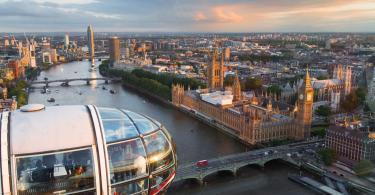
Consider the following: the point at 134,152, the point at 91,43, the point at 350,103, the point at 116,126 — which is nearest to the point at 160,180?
the point at 134,152

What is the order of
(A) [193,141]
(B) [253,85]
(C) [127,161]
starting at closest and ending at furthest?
1. (C) [127,161]
2. (A) [193,141]
3. (B) [253,85]

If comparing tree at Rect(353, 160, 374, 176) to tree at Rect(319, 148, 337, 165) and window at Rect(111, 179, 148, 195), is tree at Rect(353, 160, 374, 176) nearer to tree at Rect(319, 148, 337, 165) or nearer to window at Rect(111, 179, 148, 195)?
tree at Rect(319, 148, 337, 165)

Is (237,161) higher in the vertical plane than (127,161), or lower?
lower

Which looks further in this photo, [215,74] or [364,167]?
[215,74]

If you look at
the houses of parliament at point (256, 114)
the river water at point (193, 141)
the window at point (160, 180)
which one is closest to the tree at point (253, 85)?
the houses of parliament at point (256, 114)

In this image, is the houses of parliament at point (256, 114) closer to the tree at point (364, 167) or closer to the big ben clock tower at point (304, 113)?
the big ben clock tower at point (304, 113)

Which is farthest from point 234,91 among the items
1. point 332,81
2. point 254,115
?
point 332,81

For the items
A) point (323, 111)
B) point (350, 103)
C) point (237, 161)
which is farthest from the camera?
point (350, 103)

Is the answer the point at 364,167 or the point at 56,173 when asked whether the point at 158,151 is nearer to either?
the point at 56,173
